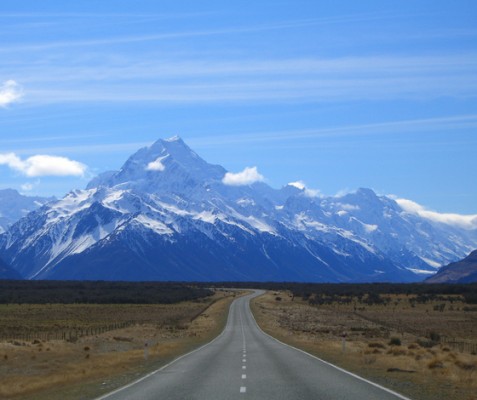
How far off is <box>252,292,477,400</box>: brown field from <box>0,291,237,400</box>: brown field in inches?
316

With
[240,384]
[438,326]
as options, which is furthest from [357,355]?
[438,326]

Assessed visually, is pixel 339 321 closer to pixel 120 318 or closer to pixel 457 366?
pixel 120 318

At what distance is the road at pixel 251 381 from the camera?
2214 centimetres

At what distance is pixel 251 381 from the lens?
2597cm

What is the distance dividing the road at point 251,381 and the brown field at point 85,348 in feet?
5.02

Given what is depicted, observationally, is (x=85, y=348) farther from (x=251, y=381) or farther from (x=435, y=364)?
(x=251, y=381)

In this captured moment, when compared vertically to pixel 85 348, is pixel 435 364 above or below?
above

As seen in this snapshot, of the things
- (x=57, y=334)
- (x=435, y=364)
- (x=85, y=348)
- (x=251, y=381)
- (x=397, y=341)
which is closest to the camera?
(x=251, y=381)

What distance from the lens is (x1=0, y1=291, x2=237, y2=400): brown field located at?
29.8 metres

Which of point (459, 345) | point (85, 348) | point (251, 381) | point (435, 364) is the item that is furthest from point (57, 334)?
point (251, 381)

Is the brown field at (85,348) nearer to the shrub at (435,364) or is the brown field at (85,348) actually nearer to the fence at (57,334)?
the fence at (57,334)

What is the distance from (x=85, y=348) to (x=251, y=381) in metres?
26.8

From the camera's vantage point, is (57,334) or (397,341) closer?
(397,341)

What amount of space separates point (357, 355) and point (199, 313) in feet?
199
